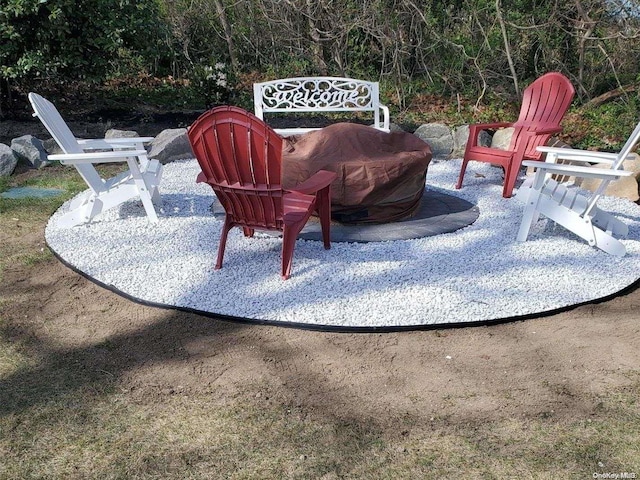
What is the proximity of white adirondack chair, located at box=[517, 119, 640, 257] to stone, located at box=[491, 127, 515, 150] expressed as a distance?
223 centimetres

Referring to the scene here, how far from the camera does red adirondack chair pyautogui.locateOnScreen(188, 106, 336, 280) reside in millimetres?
3186

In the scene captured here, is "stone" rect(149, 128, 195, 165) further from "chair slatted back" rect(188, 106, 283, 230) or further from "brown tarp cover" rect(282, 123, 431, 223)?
"chair slatted back" rect(188, 106, 283, 230)

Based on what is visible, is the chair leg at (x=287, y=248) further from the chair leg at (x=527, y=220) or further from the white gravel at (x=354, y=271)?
the chair leg at (x=527, y=220)

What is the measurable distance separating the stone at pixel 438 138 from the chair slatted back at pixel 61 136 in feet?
12.3

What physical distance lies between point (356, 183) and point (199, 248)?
1.08 metres

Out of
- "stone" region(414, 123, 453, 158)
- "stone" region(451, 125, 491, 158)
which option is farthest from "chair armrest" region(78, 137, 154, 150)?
"stone" region(451, 125, 491, 158)

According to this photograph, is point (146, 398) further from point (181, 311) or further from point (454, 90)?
point (454, 90)

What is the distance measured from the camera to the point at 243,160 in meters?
3.27

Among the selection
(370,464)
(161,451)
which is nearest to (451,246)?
(370,464)

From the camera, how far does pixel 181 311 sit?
320 cm

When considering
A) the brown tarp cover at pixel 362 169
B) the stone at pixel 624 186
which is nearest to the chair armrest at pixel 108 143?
the brown tarp cover at pixel 362 169

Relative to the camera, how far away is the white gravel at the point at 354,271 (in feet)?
10.4

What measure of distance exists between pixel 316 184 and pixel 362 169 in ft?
2.06

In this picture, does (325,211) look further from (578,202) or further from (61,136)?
(61,136)
